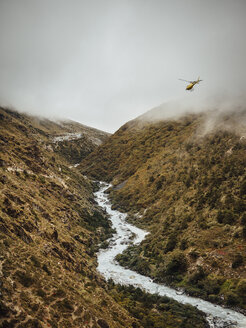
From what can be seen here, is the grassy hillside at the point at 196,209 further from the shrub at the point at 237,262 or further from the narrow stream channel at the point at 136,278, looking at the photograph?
the narrow stream channel at the point at 136,278

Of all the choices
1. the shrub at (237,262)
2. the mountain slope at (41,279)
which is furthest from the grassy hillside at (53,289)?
the shrub at (237,262)

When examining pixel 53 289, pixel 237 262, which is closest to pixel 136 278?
pixel 237 262

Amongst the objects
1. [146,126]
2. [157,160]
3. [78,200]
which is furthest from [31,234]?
[146,126]

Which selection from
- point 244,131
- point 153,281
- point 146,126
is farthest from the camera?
point 146,126

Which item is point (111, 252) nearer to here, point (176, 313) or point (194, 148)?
point (176, 313)

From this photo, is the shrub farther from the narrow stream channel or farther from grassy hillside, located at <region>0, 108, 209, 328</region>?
grassy hillside, located at <region>0, 108, 209, 328</region>
